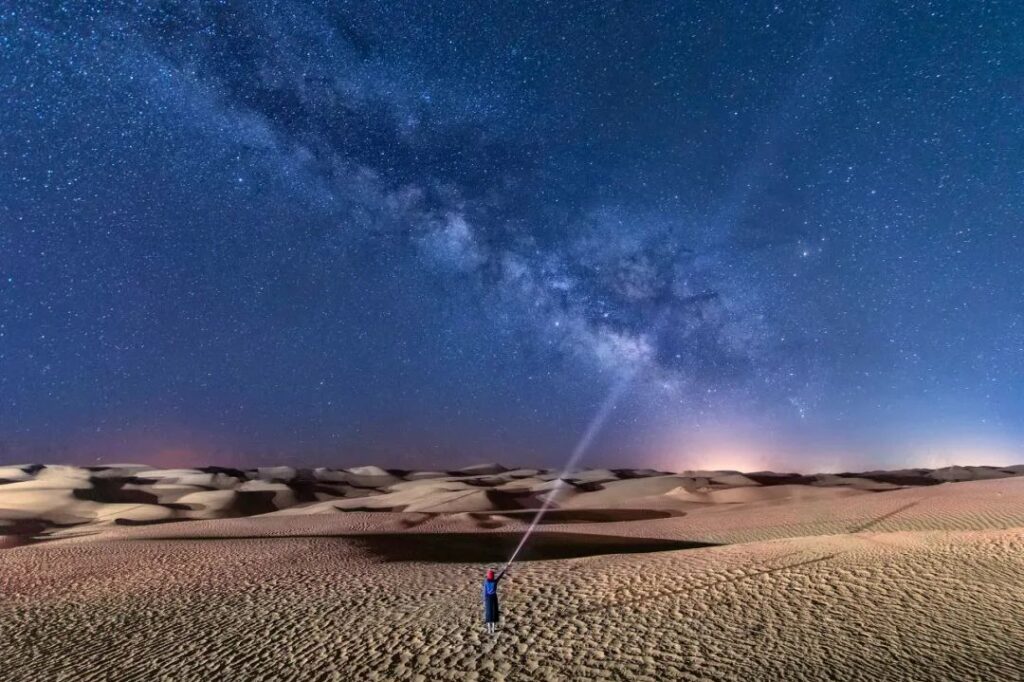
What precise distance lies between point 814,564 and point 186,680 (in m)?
15.0

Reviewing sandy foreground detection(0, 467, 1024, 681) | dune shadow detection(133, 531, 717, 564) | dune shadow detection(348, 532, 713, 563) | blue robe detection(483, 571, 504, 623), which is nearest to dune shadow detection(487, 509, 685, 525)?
dune shadow detection(133, 531, 717, 564)

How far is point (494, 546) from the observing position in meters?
26.4

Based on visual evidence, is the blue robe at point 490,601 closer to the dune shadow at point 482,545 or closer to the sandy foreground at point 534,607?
the sandy foreground at point 534,607

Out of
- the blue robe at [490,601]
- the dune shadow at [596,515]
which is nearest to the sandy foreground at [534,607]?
the blue robe at [490,601]

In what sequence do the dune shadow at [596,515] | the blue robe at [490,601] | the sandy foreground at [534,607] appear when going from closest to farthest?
1. the sandy foreground at [534,607]
2. the blue robe at [490,601]
3. the dune shadow at [596,515]

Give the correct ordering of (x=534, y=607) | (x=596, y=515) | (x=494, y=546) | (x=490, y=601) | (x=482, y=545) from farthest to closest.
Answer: (x=596, y=515)
(x=482, y=545)
(x=494, y=546)
(x=534, y=607)
(x=490, y=601)

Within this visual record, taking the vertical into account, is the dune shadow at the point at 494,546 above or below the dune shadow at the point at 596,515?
below

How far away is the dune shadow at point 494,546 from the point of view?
22703mm

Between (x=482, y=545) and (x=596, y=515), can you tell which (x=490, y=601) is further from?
(x=596, y=515)

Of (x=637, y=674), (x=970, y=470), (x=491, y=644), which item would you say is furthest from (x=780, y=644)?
(x=970, y=470)

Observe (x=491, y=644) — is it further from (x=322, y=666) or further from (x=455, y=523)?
(x=455, y=523)

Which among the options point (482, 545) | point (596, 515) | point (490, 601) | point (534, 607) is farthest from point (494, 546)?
point (596, 515)

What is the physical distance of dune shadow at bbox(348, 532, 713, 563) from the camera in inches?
894

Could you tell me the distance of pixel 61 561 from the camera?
22094mm
